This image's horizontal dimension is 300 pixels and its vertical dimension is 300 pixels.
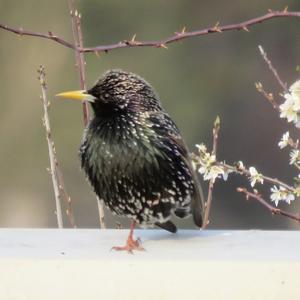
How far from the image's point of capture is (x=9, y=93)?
58.6 ft

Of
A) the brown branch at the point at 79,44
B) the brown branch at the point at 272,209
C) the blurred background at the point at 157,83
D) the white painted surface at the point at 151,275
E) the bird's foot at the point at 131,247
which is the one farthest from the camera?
the blurred background at the point at 157,83

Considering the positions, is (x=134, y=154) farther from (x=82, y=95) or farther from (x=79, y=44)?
(x=79, y=44)

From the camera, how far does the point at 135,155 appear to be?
184 inches

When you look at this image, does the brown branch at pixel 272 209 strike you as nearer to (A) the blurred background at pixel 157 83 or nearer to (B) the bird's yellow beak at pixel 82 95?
(B) the bird's yellow beak at pixel 82 95

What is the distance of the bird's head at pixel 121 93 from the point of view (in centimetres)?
481

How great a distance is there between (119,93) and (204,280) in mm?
973

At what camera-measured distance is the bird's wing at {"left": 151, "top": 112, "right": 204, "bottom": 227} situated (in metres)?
4.81

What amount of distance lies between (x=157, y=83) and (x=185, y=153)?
12339mm

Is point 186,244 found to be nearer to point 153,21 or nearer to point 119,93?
point 119,93

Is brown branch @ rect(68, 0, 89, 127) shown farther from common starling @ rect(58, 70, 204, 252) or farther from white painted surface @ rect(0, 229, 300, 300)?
white painted surface @ rect(0, 229, 300, 300)

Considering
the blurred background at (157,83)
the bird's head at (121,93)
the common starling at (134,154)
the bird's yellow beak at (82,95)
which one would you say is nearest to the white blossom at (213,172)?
the common starling at (134,154)

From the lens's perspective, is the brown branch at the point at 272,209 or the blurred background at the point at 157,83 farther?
the blurred background at the point at 157,83

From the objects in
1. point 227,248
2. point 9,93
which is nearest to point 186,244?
point 227,248

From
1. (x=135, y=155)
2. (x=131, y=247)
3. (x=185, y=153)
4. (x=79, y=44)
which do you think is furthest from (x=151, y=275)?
(x=79, y=44)
